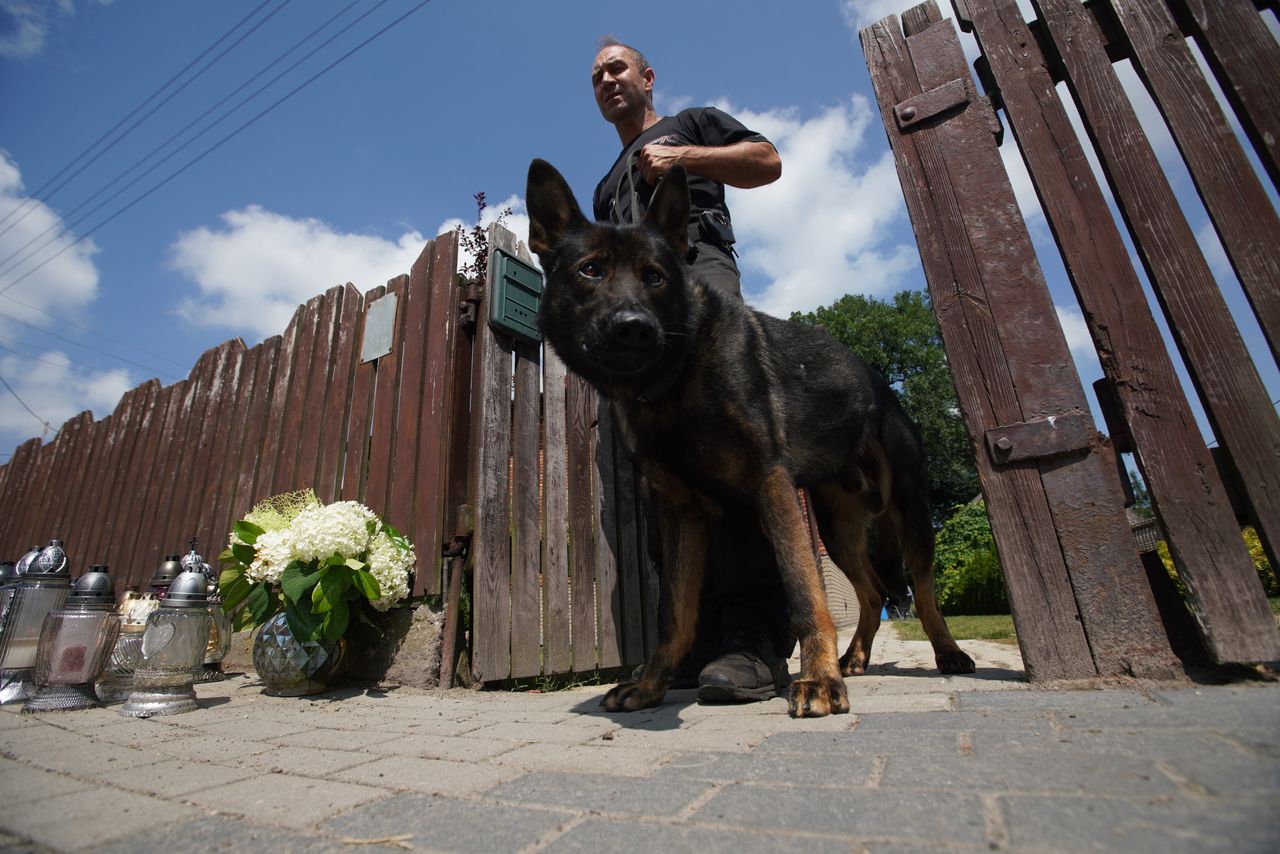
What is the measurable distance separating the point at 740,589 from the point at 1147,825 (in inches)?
81.6

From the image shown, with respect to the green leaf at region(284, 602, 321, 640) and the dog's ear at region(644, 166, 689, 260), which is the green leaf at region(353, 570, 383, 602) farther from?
the dog's ear at region(644, 166, 689, 260)

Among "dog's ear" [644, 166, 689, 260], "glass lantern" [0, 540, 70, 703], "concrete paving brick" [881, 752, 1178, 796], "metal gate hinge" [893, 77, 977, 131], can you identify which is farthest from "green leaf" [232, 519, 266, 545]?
"metal gate hinge" [893, 77, 977, 131]

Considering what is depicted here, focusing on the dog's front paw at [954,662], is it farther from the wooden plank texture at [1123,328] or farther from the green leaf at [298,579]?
the green leaf at [298,579]

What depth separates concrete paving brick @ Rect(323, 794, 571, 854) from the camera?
0.98m

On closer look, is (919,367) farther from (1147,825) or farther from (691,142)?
(1147,825)

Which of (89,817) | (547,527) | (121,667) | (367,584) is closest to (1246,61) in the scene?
(547,527)

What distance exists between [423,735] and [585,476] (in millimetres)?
1923

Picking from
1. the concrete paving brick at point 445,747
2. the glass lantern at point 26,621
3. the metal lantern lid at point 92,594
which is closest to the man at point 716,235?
the concrete paving brick at point 445,747

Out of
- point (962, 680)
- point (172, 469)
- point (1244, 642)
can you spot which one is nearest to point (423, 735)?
point (962, 680)

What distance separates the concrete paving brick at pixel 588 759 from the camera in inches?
54.7

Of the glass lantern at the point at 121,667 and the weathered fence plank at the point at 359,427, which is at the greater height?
the weathered fence plank at the point at 359,427

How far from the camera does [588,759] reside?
4.93 feet

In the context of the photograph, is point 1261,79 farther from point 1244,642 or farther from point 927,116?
point 1244,642

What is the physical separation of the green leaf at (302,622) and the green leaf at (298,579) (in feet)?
0.19
